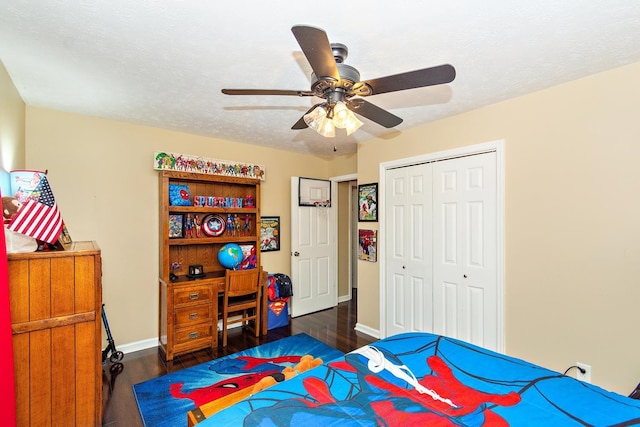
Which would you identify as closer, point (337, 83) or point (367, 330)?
point (337, 83)

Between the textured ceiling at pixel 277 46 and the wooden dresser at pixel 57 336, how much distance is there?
1230 mm

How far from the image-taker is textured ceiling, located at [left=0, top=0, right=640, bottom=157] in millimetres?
1405

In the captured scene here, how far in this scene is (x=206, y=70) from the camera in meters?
1.97

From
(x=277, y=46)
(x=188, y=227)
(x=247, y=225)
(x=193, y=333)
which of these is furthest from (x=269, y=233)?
(x=277, y=46)

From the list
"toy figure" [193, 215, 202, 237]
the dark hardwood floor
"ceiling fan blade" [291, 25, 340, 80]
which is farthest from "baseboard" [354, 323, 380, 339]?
"ceiling fan blade" [291, 25, 340, 80]

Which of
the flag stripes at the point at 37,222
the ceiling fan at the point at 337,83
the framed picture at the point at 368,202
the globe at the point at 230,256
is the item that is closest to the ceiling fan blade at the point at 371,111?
the ceiling fan at the point at 337,83

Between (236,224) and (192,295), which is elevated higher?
(236,224)

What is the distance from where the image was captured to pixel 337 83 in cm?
148

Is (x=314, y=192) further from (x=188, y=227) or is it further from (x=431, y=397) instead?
(x=431, y=397)

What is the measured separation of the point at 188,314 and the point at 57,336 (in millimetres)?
1432

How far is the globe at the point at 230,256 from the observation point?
347cm

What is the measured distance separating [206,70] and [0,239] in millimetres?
1436

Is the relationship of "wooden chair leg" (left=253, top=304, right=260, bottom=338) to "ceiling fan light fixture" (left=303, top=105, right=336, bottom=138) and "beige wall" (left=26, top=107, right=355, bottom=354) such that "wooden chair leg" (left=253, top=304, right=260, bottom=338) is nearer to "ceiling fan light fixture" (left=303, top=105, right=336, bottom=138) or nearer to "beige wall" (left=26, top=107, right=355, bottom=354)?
"beige wall" (left=26, top=107, right=355, bottom=354)

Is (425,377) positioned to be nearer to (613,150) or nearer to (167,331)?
(613,150)
